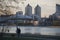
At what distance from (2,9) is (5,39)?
0.94 meters

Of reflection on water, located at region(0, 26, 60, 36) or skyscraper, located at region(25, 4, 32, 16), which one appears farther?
skyscraper, located at region(25, 4, 32, 16)

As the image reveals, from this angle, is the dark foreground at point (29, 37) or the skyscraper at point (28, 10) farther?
the skyscraper at point (28, 10)

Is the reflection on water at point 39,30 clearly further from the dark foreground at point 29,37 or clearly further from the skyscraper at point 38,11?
the skyscraper at point 38,11

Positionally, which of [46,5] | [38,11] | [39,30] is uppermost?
[46,5]

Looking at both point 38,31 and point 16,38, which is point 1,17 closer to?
point 16,38

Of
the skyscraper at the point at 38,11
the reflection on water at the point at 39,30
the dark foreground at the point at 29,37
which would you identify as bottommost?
the dark foreground at the point at 29,37

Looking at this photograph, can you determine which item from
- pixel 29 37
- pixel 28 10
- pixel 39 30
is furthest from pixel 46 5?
pixel 29 37

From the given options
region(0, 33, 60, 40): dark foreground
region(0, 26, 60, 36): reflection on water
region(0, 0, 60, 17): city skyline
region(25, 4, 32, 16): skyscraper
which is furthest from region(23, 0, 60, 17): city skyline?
region(0, 33, 60, 40): dark foreground

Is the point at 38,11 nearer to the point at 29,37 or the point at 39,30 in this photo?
the point at 39,30

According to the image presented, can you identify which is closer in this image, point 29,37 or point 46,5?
point 29,37

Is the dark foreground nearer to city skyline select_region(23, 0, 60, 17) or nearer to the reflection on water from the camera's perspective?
the reflection on water

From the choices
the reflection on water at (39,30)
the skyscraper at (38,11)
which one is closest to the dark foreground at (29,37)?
the reflection on water at (39,30)

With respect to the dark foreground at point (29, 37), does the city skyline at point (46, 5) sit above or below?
above

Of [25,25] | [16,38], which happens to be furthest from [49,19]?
[16,38]
